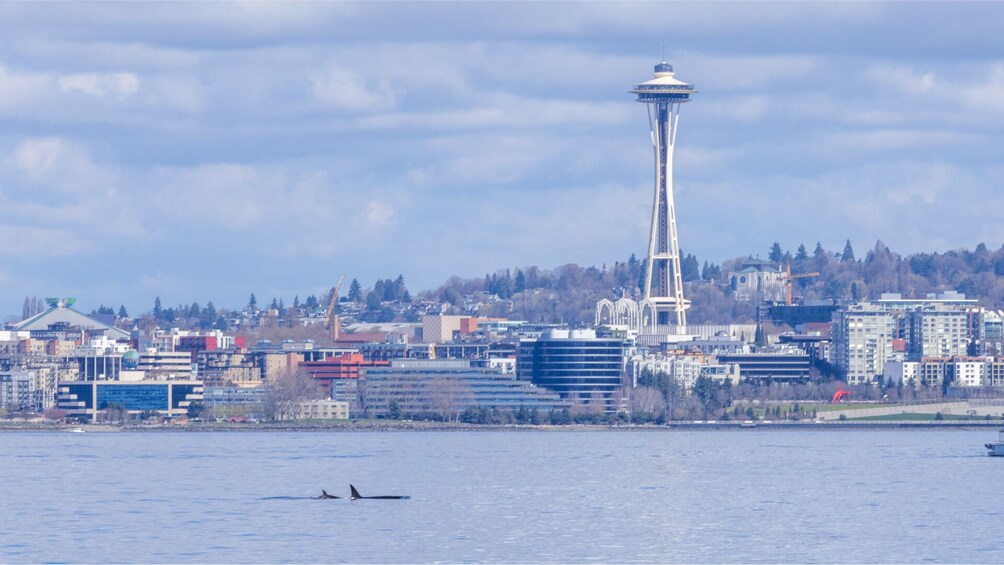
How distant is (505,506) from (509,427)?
102 metres

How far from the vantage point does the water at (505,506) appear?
60375mm

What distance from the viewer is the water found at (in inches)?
2377

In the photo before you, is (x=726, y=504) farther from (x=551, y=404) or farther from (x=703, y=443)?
(x=551, y=404)

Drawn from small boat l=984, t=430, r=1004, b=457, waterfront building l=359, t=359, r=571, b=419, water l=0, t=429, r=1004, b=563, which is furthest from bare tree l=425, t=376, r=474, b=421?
small boat l=984, t=430, r=1004, b=457

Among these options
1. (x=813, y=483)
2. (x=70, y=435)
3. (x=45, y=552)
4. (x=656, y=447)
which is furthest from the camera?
(x=70, y=435)

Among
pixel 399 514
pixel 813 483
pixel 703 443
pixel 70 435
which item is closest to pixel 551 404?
pixel 70 435

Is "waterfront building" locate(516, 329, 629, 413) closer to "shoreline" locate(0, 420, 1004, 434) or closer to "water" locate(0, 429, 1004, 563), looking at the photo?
"shoreline" locate(0, 420, 1004, 434)

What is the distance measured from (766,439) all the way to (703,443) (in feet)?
35.9

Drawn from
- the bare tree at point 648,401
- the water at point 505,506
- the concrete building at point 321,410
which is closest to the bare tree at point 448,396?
the concrete building at point 321,410

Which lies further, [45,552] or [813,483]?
[813,483]

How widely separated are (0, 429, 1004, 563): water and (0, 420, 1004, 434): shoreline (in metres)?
49.3

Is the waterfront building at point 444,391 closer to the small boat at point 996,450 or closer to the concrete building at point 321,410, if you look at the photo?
the concrete building at point 321,410

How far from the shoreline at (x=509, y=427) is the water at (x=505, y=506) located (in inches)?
1940

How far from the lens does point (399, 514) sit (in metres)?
70.4
